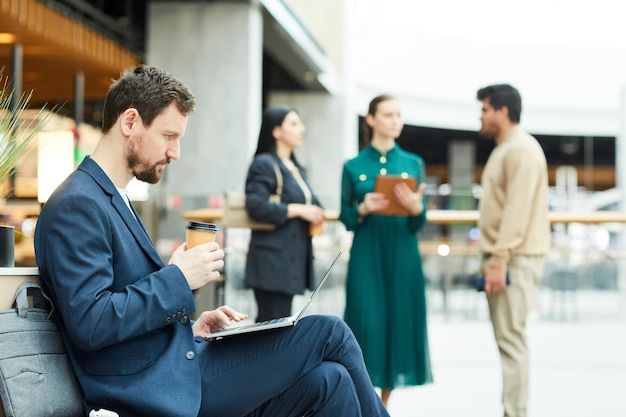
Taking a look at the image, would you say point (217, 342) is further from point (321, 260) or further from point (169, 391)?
point (321, 260)

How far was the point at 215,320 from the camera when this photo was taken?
222 centimetres

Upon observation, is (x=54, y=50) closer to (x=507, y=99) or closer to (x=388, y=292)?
(x=388, y=292)

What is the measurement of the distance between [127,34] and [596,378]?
376 inches

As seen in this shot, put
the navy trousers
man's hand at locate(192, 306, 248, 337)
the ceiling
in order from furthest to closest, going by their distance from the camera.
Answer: the ceiling
man's hand at locate(192, 306, 248, 337)
the navy trousers

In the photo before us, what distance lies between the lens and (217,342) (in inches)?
85.4

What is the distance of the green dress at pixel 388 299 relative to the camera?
13.5ft

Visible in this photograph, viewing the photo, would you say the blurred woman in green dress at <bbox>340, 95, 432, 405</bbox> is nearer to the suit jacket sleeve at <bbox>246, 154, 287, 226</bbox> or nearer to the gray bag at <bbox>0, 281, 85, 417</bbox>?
the suit jacket sleeve at <bbox>246, 154, 287, 226</bbox>

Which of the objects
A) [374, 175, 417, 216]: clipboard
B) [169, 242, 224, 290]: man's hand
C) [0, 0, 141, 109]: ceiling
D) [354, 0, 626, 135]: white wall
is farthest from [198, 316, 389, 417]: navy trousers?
[354, 0, 626, 135]: white wall

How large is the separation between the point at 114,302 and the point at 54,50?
972 cm

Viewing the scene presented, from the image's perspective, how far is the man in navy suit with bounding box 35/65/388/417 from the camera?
70.3 inches

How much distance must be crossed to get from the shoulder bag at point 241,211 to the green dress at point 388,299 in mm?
404

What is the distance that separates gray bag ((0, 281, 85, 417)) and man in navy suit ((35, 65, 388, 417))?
0.03 metres

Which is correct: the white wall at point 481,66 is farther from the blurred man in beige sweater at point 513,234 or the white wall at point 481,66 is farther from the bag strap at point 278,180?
the blurred man in beige sweater at point 513,234

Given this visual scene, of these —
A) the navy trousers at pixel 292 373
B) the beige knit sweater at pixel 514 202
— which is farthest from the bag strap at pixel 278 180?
the navy trousers at pixel 292 373
